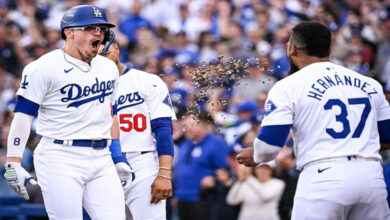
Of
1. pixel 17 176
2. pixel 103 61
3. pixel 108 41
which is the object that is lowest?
pixel 17 176

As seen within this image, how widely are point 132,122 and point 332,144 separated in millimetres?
2279

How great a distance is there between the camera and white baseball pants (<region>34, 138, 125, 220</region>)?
614 centimetres

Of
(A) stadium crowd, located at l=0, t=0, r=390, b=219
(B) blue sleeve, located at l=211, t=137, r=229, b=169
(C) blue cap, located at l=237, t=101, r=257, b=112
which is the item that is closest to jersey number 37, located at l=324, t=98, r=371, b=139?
(A) stadium crowd, located at l=0, t=0, r=390, b=219

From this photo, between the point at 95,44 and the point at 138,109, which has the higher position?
the point at 95,44

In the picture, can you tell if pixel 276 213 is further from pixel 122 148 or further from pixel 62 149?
pixel 62 149

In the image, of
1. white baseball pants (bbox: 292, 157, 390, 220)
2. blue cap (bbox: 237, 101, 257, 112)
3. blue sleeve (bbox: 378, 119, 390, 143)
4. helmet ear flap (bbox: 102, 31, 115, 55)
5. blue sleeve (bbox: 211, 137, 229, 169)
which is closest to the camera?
white baseball pants (bbox: 292, 157, 390, 220)

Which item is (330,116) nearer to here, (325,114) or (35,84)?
(325,114)

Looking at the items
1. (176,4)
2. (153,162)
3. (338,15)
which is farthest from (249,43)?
(153,162)

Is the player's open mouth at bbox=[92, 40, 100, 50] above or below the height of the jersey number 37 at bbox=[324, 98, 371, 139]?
above

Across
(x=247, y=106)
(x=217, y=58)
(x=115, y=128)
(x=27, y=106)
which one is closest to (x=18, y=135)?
(x=27, y=106)

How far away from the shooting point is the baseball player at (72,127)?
6152 mm

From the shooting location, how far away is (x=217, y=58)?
8141 mm

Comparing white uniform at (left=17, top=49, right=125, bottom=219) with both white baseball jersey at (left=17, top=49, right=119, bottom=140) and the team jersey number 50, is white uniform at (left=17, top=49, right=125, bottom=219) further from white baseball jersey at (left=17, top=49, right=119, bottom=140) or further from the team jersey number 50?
the team jersey number 50

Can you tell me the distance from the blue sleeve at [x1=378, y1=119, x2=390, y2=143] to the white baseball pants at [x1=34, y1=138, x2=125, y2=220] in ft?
6.66
